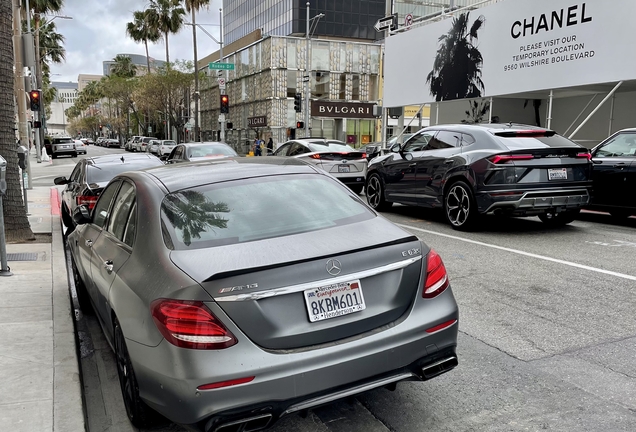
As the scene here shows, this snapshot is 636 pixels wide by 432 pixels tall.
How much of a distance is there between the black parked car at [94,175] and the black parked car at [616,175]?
25.7 feet

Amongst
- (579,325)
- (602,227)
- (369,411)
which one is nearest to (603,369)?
(579,325)

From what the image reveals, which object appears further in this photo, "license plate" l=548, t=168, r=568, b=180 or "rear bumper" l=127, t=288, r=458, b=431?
"license plate" l=548, t=168, r=568, b=180

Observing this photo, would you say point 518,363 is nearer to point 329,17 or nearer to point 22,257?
point 22,257

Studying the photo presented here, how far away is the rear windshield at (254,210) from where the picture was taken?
3.15m

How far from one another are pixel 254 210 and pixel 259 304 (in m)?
0.88

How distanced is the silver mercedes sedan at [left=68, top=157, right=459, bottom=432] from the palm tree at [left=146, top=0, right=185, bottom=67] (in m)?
56.6

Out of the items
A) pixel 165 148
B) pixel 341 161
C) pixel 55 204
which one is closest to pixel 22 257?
pixel 55 204

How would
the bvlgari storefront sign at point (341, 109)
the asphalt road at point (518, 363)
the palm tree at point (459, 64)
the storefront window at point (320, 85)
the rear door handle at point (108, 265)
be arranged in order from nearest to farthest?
the asphalt road at point (518, 363) < the rear door handle at point (108, 265) < the palm tree at point (459, 64) < the bvlgari storefront sign at point (341, 109) < the storefront window at point (320, 85)

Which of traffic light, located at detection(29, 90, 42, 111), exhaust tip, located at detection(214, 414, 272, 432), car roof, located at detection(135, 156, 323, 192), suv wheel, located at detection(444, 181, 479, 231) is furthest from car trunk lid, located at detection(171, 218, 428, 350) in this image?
traffic light, located at detection(29, 90, 42, 111)

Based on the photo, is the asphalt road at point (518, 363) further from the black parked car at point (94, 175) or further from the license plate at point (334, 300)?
the black parked car at point (94, 175)

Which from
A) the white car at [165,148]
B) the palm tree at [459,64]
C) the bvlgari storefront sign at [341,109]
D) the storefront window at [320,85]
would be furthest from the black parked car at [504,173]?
the storefront window at [320,85]

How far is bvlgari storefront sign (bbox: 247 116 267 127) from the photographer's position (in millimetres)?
48031

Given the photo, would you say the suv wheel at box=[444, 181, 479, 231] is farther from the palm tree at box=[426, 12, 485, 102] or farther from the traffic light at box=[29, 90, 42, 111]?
the traffic light at box=[29, 90, 42, 111]

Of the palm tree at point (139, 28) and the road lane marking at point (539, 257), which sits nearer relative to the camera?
the road lane marking at point (539, 257)
